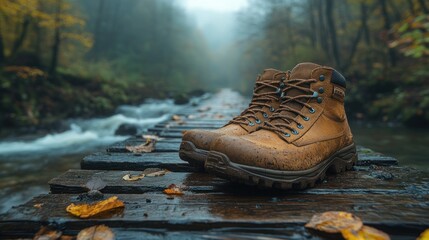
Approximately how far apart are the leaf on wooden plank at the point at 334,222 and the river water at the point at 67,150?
13.7 feet

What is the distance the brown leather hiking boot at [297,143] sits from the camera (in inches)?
58.9

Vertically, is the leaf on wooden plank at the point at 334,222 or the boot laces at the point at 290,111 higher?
the boot laces at the point at 290,111

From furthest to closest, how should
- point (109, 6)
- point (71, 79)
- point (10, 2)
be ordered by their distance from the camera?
point (109, 6)
point (71, 79)
point (10, 2)

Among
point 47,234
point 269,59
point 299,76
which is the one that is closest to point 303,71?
point 299,76

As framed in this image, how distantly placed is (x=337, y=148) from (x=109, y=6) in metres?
40.3

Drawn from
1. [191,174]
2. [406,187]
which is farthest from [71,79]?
[406,187]

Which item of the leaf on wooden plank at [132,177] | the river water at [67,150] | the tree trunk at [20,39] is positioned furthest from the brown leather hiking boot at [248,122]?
the tree trunk at [20,39]

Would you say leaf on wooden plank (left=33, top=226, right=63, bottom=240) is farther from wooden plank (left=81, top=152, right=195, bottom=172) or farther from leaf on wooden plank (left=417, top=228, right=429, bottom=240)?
leaf on wooden plank (left=417, top=228, right=429, bottom=240)

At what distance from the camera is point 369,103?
1129 centimetres

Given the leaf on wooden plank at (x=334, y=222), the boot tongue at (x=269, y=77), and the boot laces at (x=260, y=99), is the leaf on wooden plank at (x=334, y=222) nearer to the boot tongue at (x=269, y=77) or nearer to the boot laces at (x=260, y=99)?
the boot laces at (x=260, y=99)

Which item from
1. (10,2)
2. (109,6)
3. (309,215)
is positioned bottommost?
(309,215)

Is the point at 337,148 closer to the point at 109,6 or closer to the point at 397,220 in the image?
the point at 397,220

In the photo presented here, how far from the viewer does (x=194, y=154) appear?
193 cm

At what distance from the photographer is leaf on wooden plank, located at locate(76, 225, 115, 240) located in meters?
1.08
